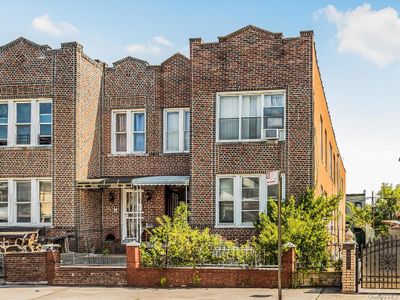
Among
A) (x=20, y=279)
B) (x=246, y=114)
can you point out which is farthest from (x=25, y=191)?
(x=246, y=114)

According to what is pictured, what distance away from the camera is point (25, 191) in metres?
24.3

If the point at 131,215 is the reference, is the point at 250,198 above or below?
above

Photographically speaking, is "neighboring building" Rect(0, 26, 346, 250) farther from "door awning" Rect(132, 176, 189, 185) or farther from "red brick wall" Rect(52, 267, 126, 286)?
"red brick wall" Rect(52, 267, 126, 286)

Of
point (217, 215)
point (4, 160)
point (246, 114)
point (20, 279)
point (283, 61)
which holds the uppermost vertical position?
point (283, 61)

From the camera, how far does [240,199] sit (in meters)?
21.9

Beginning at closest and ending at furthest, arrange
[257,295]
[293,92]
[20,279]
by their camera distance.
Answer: [257,295], [20,279], [293,92]

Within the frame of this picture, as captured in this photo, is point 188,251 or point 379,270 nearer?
point 379,270

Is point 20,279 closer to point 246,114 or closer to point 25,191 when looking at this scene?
point 25,191

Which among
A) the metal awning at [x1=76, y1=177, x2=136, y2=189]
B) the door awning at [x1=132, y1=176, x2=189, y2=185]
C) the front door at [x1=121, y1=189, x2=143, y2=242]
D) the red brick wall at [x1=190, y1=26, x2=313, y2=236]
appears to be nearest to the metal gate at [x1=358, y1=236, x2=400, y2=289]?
the red brick wall at [x1=190, y1=26, x2=313, y2=236]

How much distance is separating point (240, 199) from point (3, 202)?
9.31 meters

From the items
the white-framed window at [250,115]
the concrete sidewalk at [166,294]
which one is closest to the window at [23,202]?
the concrete sidewalk at [166,294]

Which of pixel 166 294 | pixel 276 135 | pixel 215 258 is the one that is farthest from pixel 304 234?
pixel 276 135

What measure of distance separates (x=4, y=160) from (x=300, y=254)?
12.6m

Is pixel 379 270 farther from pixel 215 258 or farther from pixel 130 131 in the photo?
pixel 130 131
